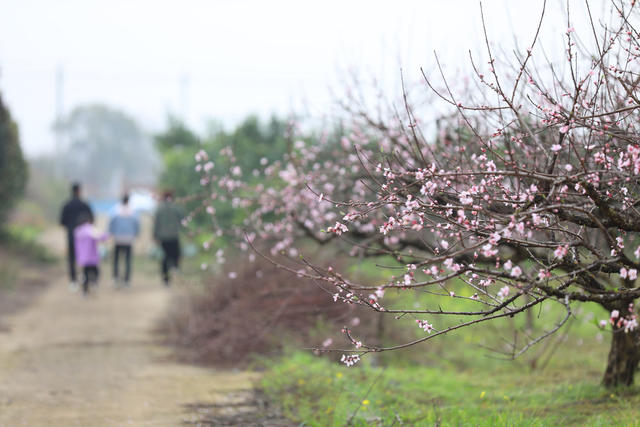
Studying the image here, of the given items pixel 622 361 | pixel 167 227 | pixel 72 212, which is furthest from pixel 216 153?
pixel 622 361

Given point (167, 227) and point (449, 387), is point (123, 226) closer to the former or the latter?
point (167, 227)

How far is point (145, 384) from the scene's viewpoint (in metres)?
7.05

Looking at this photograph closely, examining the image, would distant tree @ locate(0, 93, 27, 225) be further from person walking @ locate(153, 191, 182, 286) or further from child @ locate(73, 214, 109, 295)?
person walking @ locate(153, 191, 182, 286)

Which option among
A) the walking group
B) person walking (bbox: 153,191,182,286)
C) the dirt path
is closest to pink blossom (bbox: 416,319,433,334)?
the dirt path

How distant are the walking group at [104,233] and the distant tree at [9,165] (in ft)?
17.2

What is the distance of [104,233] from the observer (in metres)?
12.3

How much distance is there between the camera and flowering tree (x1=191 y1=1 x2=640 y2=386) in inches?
141

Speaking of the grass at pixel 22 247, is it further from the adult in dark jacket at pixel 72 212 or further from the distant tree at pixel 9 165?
the adult in dark jacket at pixel 72 212

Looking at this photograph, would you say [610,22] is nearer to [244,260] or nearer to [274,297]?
[274,297]

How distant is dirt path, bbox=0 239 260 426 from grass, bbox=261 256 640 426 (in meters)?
0.77

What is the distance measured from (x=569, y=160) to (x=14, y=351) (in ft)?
22.2

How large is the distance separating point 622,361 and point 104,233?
8930 mm

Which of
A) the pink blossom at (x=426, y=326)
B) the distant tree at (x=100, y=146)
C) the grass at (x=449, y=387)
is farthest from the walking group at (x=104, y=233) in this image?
the distant tree at (x=100, y=146)

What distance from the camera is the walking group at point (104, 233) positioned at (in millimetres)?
12062
